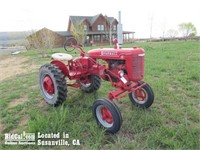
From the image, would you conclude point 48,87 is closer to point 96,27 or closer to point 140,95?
point 140,95

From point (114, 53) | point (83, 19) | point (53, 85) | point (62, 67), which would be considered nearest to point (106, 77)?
point (114, 53)

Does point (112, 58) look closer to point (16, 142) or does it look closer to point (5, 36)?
point (16, 142)

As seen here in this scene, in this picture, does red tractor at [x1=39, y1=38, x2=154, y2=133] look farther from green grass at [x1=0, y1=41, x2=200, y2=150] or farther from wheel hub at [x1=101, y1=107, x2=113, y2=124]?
green grass at [x1=0, y1=41, x2=200, y2=150]

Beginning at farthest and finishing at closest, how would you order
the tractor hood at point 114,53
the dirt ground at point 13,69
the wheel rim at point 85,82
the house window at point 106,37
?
the house window at point 106,37, the dirt ground at point 13,69, the wheel rim at point 85,82, the tractor hood at point 114,53

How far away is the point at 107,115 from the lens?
2781 millimetres

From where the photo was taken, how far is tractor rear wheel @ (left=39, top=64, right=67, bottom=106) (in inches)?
135

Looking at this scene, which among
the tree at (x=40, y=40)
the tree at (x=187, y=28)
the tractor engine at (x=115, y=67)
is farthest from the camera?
the tree at (x=187, y=28)

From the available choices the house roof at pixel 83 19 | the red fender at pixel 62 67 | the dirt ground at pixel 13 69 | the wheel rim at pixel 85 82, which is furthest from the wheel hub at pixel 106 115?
the house roof at pixel 83 19

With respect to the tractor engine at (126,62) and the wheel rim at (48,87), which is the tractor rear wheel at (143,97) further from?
the wheel rim at (48,87)

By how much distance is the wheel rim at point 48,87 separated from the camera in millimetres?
3697

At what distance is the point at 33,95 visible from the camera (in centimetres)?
438

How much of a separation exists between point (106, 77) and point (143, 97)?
83cm

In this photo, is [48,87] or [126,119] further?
[48,87]

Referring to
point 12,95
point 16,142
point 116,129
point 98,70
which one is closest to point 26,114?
point 16,142
